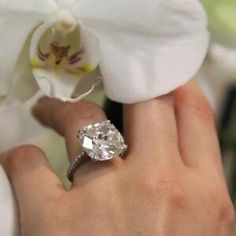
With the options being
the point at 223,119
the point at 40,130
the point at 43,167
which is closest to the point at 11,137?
the point at 40,130

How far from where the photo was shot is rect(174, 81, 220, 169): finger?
25.1 inches

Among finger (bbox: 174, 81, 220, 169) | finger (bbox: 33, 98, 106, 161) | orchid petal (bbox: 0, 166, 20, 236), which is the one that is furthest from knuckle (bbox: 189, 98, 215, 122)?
orchid petal (bbox: 0, 166, 20, 236)

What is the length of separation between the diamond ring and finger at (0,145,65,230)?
0.03m

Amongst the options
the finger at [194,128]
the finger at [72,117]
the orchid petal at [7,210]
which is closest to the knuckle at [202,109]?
the finger at [194,128]

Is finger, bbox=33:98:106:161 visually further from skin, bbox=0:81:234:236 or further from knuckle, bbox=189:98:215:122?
knuckle, bbox=189:98:215:122

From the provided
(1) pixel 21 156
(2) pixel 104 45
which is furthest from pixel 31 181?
(2) pixel 104 45

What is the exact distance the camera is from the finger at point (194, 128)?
637 millimetres

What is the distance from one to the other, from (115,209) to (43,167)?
8 cm

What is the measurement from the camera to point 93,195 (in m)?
0.57

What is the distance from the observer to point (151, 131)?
1.97 ft

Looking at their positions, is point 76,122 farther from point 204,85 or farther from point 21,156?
point 204,85

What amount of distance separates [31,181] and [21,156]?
34 millimetres

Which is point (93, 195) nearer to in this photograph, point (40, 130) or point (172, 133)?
point (172, 133)

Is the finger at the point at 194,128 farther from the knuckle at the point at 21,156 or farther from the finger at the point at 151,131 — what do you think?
the knuckle at the point at 21,156
